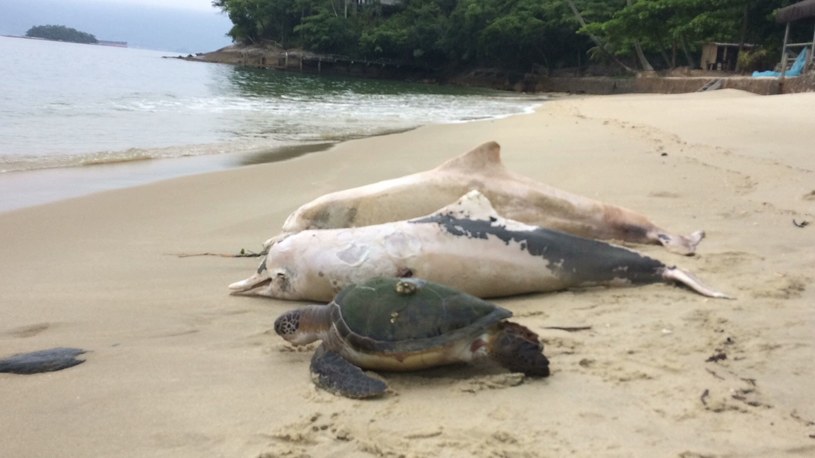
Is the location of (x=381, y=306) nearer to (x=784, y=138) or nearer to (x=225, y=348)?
(x=225, y=348)

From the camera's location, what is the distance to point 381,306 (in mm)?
2684

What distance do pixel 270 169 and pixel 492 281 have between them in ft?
19.1

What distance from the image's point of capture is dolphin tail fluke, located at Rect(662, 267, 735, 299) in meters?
3.44

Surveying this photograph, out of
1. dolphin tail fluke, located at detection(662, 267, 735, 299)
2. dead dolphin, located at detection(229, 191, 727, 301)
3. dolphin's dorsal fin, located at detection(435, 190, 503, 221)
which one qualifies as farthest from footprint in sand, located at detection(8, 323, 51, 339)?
dolphin tail fluke, located at detection(662, 267, 735, 299)

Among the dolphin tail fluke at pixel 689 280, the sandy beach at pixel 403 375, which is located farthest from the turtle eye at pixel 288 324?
the dolphin tail fluke at pixel 689 280

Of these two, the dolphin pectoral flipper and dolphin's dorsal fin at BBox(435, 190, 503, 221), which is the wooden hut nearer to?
the dolphin pectoral flipper

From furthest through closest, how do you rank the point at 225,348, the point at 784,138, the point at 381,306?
the point at 784,138, the point at 225,348, the point at 381,306

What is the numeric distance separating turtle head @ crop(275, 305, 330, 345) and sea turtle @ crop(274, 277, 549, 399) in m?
0.08

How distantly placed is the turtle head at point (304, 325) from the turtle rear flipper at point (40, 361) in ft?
2.84

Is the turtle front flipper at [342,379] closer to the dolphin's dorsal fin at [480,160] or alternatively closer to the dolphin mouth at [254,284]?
the dolphin mouth at [254,284]

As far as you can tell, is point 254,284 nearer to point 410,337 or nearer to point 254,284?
point 254,284

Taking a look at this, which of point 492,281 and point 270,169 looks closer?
point 492,281

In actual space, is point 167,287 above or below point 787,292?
below

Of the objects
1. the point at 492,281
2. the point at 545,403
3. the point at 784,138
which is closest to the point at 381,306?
the point at 545,403
